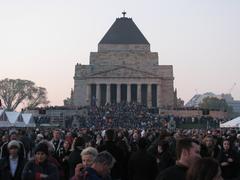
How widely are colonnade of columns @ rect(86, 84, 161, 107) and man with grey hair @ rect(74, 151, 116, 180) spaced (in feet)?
318

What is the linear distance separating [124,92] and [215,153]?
93230mm

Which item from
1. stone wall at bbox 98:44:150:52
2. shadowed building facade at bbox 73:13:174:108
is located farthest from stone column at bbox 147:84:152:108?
stone wall at bbox 98:44:150:52

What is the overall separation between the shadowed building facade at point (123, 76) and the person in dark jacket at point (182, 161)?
95790 millimetres

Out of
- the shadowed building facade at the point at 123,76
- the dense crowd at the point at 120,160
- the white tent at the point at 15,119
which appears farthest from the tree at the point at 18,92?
the dense crowd at the point at 120,160

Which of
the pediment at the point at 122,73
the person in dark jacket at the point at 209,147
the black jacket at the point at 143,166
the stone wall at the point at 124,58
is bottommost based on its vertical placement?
the black jacket at the point at 143,166

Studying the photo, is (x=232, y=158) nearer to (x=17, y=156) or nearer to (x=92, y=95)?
(x=17, y=156)

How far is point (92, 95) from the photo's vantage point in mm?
107625

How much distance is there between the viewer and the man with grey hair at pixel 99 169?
24.2 ft

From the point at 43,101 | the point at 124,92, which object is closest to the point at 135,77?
the point at 124,92

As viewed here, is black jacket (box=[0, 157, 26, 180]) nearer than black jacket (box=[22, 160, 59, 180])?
No

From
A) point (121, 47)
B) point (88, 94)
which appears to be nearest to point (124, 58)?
point (121, 47)

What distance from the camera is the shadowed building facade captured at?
106312 millimetres

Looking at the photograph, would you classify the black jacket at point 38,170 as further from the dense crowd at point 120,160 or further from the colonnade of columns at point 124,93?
the colonnade of columns at point 124,93

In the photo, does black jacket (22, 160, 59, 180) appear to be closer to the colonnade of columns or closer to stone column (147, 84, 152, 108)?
the colonnade of columns
